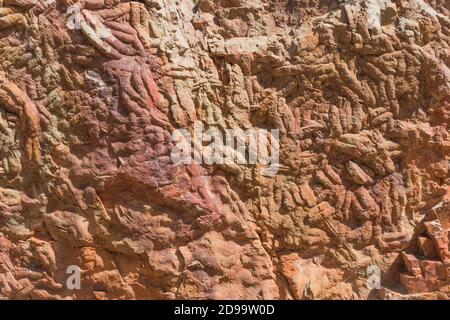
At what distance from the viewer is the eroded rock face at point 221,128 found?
2.47 m

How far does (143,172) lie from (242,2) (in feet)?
2.75

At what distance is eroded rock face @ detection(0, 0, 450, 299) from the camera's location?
2475 millimetres

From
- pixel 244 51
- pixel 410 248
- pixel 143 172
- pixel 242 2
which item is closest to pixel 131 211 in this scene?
pixel 143 172

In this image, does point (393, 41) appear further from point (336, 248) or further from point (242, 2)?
point (336, 248)

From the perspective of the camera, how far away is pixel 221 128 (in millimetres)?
2545

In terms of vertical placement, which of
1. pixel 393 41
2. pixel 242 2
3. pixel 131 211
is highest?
pixel 242 2

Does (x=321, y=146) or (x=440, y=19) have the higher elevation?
(x=440, y=19)

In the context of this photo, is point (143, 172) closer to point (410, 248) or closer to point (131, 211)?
point (131, 211)

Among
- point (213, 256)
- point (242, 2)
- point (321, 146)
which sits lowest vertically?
point (213, 256)

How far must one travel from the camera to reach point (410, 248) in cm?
258

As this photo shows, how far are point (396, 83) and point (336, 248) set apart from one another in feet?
2.44

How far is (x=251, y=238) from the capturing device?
253 cm

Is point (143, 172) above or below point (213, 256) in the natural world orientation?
above

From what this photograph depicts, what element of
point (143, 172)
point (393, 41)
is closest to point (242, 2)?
point (393, 41)
